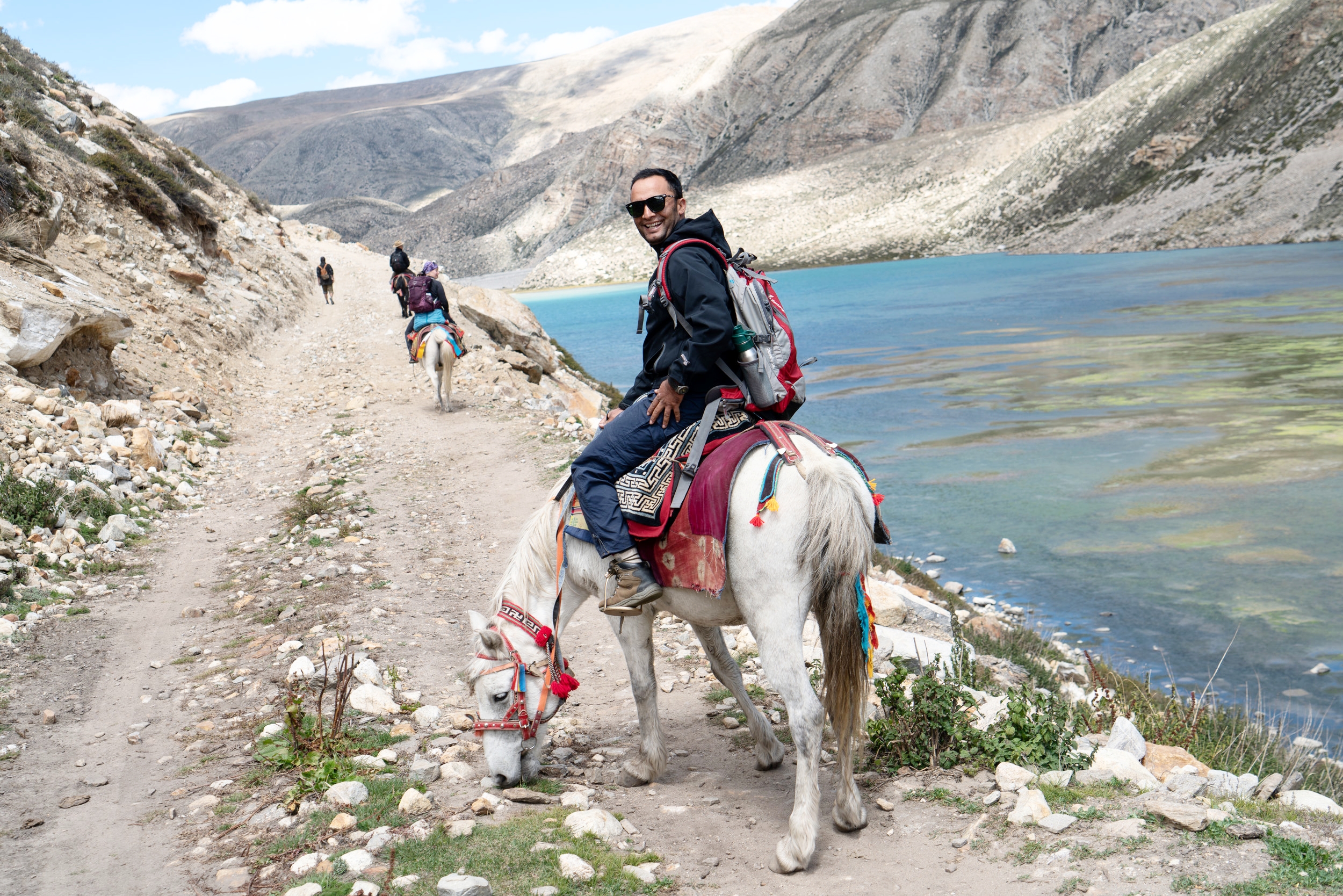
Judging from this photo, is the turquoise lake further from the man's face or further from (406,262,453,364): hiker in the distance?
(406,262,453,364): hiker in the distance

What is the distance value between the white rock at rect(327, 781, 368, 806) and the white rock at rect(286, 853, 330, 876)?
416mm

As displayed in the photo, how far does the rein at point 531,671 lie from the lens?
4.19 metres

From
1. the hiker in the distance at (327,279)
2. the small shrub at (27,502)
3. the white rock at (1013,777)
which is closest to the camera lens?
the white rock at (1013,777)

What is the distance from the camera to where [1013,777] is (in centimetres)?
400

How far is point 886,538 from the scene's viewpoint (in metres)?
4.07

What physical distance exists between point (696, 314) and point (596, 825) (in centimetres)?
232

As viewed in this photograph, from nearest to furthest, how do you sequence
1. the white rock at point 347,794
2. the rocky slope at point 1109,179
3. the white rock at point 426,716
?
the white rock at point 347,794
the white rock at point 426,716
the rocky slope at point 1109,179

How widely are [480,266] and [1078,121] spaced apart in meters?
121

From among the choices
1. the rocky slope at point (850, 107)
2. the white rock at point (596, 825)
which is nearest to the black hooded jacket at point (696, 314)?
the white rock at point (596, 825)

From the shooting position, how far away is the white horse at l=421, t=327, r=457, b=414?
1553cm

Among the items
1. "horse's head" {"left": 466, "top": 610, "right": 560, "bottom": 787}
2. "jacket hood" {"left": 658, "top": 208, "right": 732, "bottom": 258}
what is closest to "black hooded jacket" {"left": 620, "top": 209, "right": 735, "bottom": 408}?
"jacket hood" {"left": 658, "top": 208, "right": 732, "bottom": 258}

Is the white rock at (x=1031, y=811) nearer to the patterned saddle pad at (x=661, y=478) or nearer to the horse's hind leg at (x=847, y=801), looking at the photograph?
the horse's hind leg at (x=847, y=801)

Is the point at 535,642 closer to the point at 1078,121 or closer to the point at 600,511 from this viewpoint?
the point at 600,511

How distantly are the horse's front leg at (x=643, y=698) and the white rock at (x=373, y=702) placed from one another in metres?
1.63
